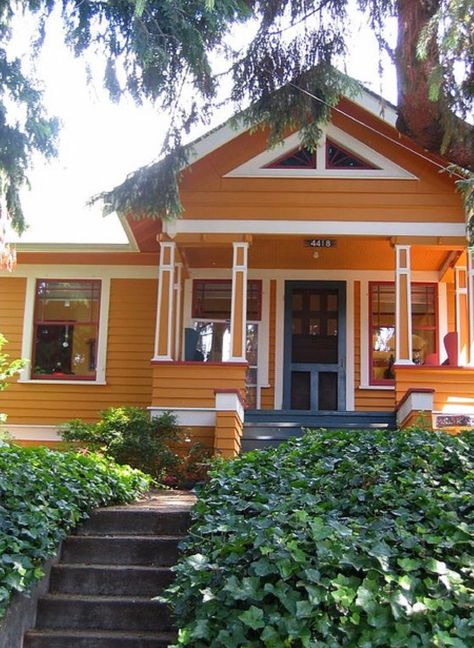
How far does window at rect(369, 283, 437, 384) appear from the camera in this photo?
13.1m

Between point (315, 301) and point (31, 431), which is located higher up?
point (315, 301)

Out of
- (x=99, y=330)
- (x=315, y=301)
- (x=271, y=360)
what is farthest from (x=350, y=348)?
(x=99, y=330)

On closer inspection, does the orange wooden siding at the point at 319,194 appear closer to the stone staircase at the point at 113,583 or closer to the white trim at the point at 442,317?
the white trim at the point at 442,317

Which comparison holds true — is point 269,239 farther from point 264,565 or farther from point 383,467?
point 264,565

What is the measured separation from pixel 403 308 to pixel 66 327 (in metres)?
5.96

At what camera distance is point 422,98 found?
21.1 ft

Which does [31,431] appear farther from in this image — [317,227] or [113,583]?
[113,583]

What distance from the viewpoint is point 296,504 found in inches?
193

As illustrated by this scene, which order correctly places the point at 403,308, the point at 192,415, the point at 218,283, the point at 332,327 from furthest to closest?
the point at 218,283 < the point at 332,327 < the point at 403,308 < the point at 192,415

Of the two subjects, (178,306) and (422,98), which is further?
(178,306)

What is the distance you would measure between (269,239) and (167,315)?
2043 millimetres

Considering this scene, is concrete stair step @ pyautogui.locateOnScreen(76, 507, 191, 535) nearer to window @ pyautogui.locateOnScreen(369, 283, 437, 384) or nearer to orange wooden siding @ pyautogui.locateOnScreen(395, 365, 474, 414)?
orange wooden siding @ pyautogui.locateOnScreen(395, 365, 474, 414)

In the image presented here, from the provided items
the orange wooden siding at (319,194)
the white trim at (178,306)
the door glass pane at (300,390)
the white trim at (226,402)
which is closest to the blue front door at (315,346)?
the door glass pane at (300,390)

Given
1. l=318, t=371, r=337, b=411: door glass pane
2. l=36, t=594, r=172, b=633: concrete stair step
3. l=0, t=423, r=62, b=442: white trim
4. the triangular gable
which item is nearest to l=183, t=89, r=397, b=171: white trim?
the triangular gable
